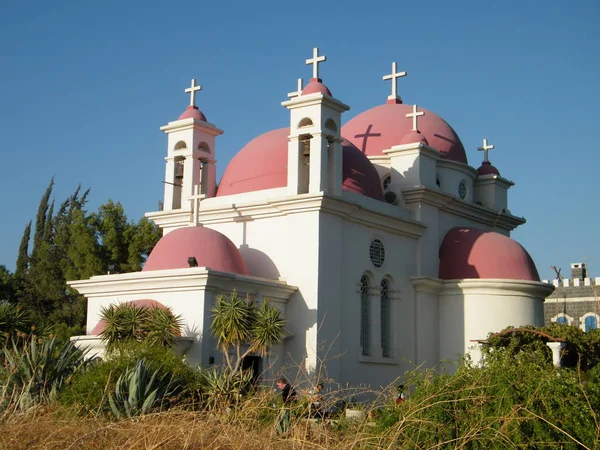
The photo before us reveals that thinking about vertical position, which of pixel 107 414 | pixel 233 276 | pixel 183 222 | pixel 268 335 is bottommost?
pixel 107 414

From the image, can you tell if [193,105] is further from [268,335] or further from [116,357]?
[116,357]

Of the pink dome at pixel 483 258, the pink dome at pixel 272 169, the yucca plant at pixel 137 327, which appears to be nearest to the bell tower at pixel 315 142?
the pink dome at pixel 272 169

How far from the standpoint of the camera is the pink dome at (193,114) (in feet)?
84.9

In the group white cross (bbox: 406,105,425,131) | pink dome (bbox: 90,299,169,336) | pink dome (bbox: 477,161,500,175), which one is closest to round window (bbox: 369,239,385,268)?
white cross (bbox: 406,105,425,131)

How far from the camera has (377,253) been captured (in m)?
24.2

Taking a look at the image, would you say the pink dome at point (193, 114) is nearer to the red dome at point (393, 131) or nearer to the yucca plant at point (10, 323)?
the red dome at point (393, 131)

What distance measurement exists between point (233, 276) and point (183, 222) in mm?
5274

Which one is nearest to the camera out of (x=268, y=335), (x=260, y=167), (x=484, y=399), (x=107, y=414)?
(x=484, y=399)

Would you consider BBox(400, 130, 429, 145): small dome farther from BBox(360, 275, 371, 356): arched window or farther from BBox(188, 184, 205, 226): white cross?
BBox(188, 184, 205, 226): white cross

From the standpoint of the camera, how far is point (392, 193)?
2639 cm

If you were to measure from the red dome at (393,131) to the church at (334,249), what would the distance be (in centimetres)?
6

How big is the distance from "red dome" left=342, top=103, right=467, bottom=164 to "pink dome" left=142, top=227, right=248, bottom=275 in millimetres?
7790

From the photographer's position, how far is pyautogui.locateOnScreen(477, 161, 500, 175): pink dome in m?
30.5

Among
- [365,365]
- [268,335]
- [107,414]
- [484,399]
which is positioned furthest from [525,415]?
[365,365]
